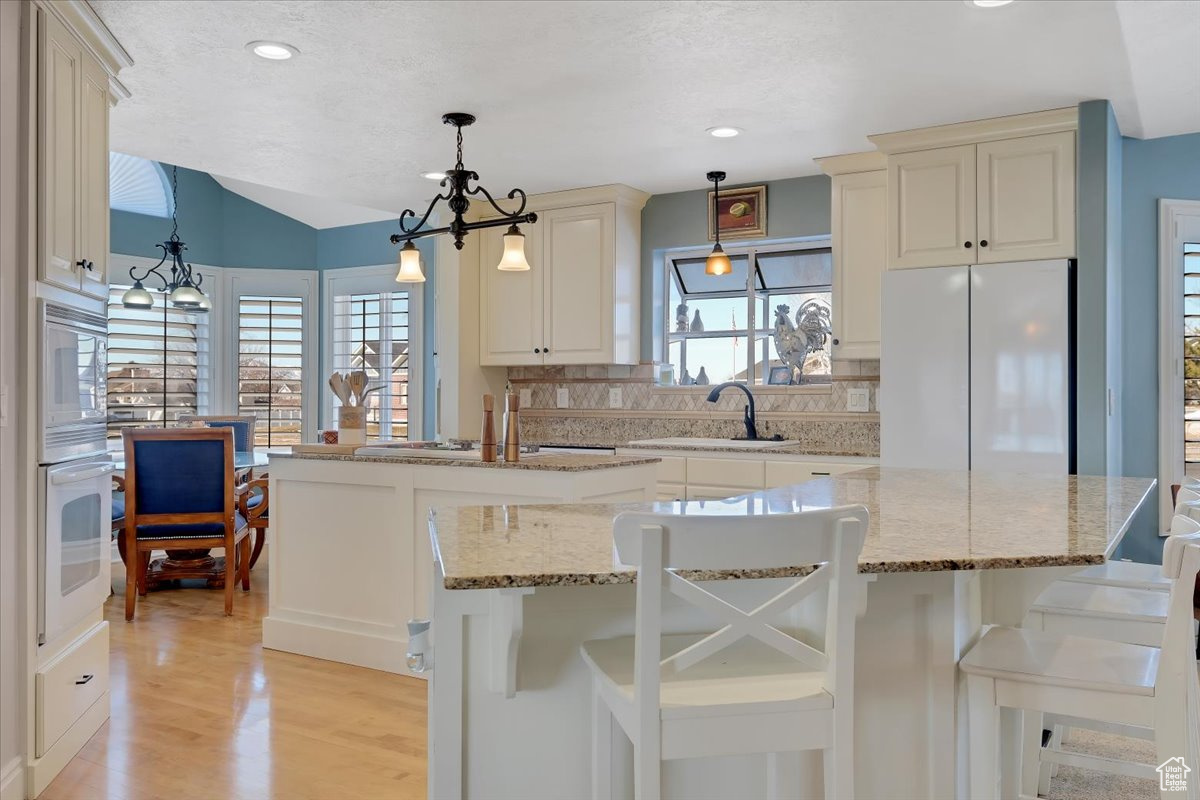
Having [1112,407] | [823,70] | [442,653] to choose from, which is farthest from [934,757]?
[1112,407]

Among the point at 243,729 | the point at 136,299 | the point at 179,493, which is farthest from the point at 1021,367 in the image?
the point at 136,299

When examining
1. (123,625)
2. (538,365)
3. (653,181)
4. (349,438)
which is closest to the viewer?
(349,438)

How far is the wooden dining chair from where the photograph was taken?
462 cm

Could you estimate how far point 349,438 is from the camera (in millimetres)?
4012

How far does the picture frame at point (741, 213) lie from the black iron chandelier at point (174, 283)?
333 cm

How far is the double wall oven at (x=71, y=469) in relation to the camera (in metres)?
2.60

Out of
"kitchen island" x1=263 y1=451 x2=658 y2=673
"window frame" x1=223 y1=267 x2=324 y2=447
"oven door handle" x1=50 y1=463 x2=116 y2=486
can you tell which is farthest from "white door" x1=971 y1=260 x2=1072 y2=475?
"window frame" x1=223 y1=267 x2=324 y2=447

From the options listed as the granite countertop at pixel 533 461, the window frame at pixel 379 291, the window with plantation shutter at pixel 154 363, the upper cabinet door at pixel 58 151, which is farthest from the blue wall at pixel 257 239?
the upper cabinet door at pixel 58 151

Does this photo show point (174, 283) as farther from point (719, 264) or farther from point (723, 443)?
point (723, 443)

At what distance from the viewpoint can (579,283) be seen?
17.7 feet

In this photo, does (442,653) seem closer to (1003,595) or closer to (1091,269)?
(1003,595)

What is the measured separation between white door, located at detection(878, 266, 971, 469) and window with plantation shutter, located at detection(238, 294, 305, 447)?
4824mm

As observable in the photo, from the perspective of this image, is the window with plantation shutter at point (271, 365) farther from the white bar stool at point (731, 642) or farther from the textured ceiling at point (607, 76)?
the white bar stool at point (731, 642)

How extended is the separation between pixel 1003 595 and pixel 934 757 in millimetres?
460
